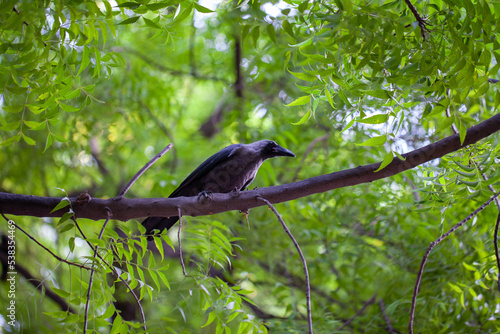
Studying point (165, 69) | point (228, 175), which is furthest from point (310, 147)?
point (165, 69)

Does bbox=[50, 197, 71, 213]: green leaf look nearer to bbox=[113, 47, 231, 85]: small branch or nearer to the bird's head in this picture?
the bird's head

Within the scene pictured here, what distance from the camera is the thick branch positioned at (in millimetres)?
2145

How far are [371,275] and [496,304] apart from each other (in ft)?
5.53

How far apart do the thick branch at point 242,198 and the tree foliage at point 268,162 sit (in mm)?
116

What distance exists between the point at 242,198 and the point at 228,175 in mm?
1371

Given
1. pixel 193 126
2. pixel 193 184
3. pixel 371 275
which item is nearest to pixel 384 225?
pixel 371 275

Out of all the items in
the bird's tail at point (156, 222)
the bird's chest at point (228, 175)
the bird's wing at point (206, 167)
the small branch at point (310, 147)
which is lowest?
the small branch at point (310, 147)

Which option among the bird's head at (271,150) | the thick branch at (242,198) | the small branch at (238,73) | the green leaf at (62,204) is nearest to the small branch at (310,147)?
the bird's head at (271,150)

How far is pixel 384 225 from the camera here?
177 inches

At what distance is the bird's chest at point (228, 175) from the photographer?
3.74 m

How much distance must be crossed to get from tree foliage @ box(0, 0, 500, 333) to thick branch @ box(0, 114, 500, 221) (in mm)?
116

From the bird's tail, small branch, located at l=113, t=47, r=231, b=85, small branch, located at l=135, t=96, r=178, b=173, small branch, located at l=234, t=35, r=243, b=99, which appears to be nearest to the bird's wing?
the bird's tail

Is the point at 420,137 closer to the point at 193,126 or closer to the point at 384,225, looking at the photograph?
the point at 384,225

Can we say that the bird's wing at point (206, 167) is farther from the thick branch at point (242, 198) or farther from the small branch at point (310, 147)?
the thick branch at point (242, 198)
